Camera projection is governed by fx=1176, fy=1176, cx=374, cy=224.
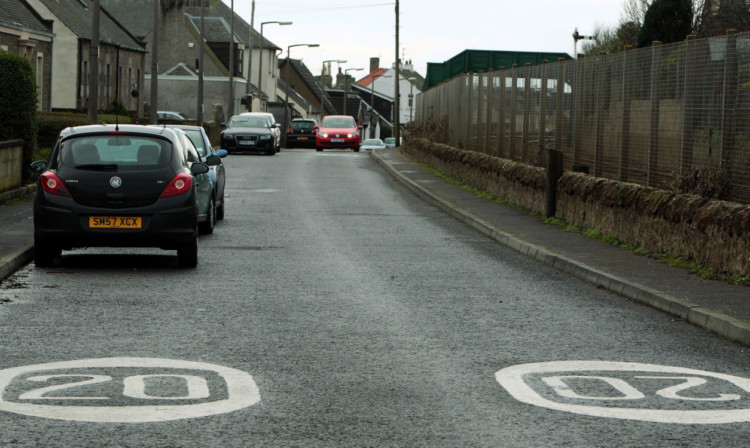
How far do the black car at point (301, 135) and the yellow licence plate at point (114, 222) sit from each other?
53024 millimetres

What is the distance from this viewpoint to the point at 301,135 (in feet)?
217

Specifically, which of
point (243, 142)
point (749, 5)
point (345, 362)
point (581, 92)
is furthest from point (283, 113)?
point (345, 362)

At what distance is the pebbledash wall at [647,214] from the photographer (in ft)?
40.8

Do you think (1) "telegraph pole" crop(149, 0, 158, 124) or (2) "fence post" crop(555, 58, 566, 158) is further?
(1) "telegraph pole" crop(149, 0, 158, 124)

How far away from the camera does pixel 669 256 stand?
14.2 metres

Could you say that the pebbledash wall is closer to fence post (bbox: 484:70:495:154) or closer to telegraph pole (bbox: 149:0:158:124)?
fence post (bbox: 484:70:495:154)

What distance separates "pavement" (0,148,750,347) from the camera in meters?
10.2

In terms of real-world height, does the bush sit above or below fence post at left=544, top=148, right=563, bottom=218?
above

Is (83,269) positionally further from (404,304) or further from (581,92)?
(581,92)

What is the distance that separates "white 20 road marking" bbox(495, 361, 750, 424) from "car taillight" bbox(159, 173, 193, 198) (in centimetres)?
635

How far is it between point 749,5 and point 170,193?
37609mm

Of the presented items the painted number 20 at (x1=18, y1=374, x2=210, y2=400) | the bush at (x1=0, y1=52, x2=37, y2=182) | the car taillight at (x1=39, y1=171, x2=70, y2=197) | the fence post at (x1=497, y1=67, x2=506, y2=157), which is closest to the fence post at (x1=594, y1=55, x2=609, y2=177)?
the fence post at (x1=497, y1=67, x2=506, y2=157)

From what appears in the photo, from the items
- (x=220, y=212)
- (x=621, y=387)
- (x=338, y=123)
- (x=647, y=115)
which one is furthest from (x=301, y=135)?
(x=621, y=387)

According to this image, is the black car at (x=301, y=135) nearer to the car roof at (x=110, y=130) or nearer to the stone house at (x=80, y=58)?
the stone house at (x=80, y=58)
